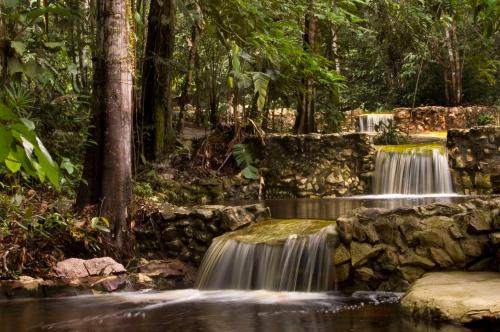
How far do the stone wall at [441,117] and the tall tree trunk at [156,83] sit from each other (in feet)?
31.9

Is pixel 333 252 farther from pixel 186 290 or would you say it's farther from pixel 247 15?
pixel 247 15

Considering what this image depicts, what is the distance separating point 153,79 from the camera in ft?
38.4

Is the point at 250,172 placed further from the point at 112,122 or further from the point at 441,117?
the point at 441,117

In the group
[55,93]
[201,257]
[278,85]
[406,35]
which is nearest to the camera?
[201,257]

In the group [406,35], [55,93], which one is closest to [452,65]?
[406,35]

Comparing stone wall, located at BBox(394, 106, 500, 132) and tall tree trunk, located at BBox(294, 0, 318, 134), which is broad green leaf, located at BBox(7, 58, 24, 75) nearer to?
tall tree trunk, located at BBox(294, 0, 318, 134)

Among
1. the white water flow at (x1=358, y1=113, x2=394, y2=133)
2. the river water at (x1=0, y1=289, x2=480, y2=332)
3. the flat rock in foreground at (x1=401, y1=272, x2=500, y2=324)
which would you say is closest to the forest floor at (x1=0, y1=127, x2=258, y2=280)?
the river water at (x1=0, y1=289, x2=480, y2=332)

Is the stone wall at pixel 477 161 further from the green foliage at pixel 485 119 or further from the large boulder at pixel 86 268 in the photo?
the large boulder at pixel 86 268

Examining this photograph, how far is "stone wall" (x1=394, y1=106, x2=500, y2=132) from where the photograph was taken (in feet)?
61.3

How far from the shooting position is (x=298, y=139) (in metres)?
13.4

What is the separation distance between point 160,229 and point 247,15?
3652mm

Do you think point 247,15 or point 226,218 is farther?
point 247,15

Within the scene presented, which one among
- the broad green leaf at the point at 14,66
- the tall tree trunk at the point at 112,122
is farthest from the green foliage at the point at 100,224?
the broad green leaf at the point at 14,66

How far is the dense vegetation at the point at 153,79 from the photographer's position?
570 centimetres
